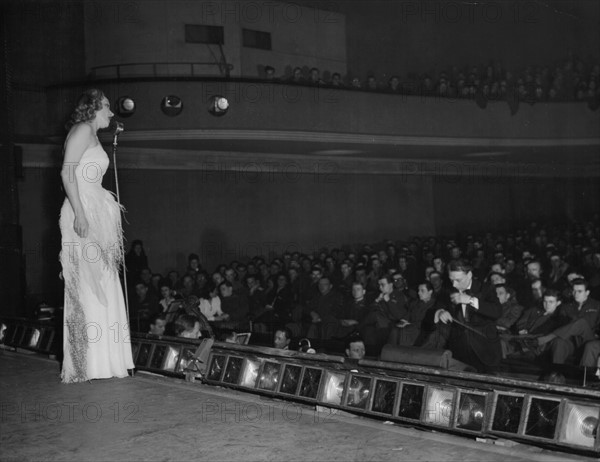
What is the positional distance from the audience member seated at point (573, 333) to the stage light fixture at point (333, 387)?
381cm

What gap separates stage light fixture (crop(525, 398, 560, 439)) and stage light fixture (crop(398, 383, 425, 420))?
364mm

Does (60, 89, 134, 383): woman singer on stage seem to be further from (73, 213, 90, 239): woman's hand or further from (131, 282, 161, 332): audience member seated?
(131, 282, 161, 332): audience member seated

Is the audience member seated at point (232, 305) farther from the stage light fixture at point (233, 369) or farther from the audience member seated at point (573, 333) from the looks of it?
the stage light fixture at point (233, 369)

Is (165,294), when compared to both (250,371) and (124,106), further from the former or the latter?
(250,371)

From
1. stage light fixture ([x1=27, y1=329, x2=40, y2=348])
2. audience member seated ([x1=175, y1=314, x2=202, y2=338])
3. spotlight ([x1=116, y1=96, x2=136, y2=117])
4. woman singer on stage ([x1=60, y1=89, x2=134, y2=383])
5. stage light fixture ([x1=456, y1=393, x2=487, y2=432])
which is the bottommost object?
audience member seated ([x1=175, y1=314, x2=202, y2=338])

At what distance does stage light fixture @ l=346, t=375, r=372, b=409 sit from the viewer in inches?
94.2

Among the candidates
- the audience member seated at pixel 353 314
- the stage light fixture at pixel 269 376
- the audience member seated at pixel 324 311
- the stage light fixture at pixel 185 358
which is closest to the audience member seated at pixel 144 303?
the audience member seated at pixel 324 311

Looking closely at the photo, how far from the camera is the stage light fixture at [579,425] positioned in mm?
1872

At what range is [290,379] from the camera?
2.61m

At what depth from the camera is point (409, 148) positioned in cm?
1305

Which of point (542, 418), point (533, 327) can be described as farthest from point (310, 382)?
point (533, 327)

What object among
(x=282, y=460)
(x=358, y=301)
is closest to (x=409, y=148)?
(x=358, y=301)

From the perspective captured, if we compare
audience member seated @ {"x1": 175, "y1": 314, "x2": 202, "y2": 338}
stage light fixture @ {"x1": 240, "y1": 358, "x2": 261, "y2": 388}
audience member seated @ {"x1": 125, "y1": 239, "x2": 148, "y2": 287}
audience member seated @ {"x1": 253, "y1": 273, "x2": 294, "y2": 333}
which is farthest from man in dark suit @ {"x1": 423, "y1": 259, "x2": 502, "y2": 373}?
audience member seated @ {"x1": 125, "y1": 239, "x2": 148, "y2": 287}

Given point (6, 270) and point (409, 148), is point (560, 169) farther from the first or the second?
point (6, 270)
